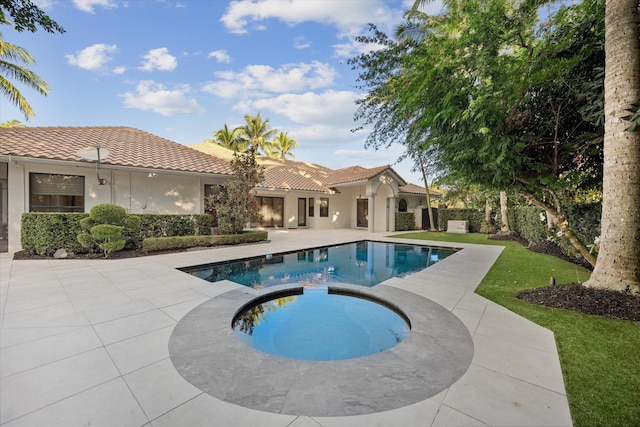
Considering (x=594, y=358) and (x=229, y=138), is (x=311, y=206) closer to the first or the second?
(x=594, y=358)

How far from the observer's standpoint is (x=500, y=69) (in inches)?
209

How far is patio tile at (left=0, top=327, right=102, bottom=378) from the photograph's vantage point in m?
3.06

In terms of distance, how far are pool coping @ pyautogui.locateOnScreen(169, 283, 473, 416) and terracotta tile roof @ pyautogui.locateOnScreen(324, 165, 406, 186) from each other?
1721 cm

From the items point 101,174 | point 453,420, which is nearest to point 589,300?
point 453,420

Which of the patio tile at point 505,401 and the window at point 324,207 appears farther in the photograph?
the window at point 324,207

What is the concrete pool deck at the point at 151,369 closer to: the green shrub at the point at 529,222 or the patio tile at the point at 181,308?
the patio tile at the point at 181,308

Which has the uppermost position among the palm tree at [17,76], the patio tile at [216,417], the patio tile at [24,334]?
the palm tree at [17,76]

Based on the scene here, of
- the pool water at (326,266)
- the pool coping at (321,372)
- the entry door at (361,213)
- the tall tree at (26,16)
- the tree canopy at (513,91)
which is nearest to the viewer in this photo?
the pool coping at (321,372)

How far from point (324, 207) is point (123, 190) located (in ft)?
48.8

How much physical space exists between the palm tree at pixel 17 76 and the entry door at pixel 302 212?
17463 millimetres

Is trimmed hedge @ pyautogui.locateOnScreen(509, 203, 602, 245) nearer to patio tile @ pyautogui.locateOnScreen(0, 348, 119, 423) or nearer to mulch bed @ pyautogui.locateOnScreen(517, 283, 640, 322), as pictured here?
mulch bed @ pyautogui.locateOnScreen(517, 283, 640, 322)

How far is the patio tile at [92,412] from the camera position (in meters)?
2.24

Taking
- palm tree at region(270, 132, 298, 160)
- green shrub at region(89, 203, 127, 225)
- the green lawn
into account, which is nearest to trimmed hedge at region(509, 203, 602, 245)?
the green lawn

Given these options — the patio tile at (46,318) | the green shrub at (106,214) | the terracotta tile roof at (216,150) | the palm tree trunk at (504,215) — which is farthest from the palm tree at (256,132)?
the patio tile at (46,318)
